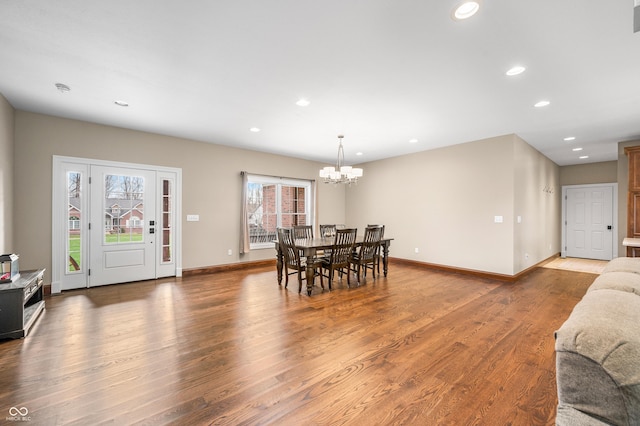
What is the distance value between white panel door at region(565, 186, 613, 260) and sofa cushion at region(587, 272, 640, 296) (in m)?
8.04

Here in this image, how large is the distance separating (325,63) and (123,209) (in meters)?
4.32

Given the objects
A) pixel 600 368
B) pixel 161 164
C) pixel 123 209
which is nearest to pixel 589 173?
pixel 600 368

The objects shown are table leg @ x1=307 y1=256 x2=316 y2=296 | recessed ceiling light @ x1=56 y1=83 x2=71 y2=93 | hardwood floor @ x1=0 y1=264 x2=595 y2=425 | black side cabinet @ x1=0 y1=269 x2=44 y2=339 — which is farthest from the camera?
table leg @ x1=307 y1=256 x2=316 y2=296

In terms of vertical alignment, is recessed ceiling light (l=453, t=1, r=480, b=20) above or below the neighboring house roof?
above

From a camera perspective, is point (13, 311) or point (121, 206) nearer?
point (13, 311)

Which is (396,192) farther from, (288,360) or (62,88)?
(62,88)

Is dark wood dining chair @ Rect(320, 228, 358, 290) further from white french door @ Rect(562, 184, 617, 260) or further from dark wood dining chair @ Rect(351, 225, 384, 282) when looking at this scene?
white french door @ Rect(562, 184, 617, 260)

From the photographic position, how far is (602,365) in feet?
2.91

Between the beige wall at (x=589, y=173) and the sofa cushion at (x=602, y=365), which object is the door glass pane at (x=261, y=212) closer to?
the sofa cushion at (x=602, y=365)

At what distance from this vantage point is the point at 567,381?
0.96m

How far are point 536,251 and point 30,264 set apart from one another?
30.9 feet

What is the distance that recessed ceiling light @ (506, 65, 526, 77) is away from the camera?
2.75m

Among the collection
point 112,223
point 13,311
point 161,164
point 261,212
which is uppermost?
point 161,164

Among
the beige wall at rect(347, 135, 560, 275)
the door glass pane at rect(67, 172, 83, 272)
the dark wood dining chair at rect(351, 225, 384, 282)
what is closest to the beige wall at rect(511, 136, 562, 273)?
the beige wall at rect(347, 135, 560, 275)
